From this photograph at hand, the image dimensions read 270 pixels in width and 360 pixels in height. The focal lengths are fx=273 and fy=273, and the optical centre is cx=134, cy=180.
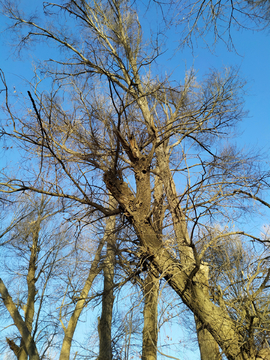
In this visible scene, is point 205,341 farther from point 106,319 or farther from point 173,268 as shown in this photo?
point 106,319

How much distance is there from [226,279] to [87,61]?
4.71 meters

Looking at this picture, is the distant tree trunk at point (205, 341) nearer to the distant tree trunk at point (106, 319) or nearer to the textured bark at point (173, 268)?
the textured bark at point (173, 268)

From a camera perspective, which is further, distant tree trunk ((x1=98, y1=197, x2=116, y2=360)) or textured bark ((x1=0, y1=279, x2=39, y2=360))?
distant tree trunk ((x1=98, y1=197, x2=116, y2=360))

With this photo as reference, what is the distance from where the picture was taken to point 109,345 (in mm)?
7250

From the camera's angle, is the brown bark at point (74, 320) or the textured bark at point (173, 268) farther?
the brown bark at point (74, 320)

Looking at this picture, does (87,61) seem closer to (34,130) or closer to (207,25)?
(34,130)

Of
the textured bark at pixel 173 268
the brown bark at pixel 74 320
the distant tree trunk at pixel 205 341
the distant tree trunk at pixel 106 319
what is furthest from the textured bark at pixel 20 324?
the distant tree trunk at pixel 205 341

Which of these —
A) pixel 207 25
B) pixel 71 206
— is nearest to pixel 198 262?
pixel 71 206

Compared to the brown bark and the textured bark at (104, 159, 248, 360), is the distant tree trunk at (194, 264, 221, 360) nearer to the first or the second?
the textured bark at (104, 159, 248, 360)

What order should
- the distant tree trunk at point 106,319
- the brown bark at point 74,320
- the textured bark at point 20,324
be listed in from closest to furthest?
the textured bark at point 20,324 < the distant tree trunk at point 106,319 < the brown bark at point 74,320

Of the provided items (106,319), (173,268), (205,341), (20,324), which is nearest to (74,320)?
(106,319)

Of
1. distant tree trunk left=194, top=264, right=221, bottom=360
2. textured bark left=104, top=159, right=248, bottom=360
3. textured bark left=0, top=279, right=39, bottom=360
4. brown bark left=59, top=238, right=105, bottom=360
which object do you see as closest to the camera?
textured bark left=104, top=159, right=248, bottom=360

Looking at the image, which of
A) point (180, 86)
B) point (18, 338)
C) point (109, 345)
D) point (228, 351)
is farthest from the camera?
point (18, 338)

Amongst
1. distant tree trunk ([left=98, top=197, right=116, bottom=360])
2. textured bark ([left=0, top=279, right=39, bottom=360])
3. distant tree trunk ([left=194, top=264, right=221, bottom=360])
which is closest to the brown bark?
distant tree trunk ([left=98, top=197, right=116, bottom=360])
